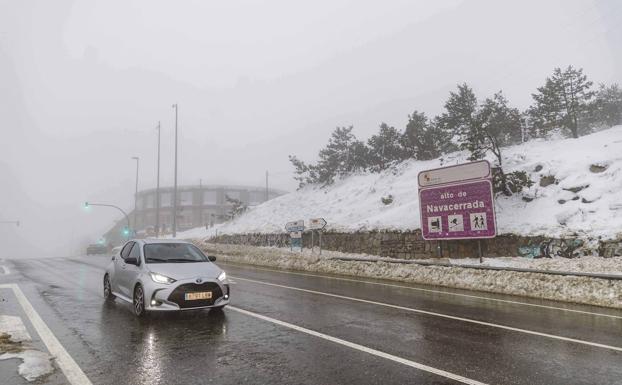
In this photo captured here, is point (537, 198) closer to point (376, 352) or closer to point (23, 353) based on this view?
point (376, 352)

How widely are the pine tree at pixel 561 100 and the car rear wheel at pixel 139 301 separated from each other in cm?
3007

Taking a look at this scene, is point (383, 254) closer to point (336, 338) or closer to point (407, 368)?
point (336, 338)

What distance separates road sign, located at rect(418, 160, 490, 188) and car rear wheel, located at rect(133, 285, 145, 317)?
12.7 metres

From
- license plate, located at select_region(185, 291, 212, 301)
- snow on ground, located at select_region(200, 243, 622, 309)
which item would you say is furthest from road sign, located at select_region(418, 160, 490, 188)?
license plate, located at select_region(185, 291, 212, 301)

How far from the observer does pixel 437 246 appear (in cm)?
1736

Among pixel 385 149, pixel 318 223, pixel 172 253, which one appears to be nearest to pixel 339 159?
pixel 385 149

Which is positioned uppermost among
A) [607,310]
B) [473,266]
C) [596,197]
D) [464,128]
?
[464,128]

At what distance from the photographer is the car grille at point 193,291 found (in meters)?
7.46

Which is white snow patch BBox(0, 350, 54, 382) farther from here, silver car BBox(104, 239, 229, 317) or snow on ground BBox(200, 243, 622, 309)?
snow on ground BBox(200, 243, 622, 309)

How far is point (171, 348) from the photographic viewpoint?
19.2 feet

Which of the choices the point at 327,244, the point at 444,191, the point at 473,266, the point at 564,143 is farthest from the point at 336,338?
the point at 564,143

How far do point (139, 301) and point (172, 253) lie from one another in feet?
4.32

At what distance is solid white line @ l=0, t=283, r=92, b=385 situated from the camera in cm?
459

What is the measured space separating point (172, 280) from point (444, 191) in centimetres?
1248
